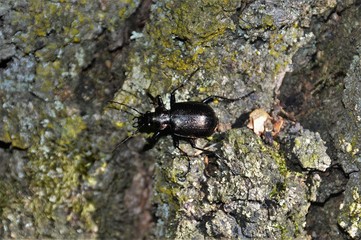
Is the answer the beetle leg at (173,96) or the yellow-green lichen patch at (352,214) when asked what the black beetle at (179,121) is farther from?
the yellow-green lichen patch at (352,214)

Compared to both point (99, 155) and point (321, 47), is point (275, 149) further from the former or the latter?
point (99, 155)

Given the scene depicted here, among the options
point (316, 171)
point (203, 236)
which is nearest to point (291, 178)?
point (316, 171)

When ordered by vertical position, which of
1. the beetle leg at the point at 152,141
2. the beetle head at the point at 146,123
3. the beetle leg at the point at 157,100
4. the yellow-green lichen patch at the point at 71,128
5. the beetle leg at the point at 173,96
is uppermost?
the beetle leg at the point at 173,96

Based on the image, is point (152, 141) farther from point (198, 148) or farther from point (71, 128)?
point (71, 128)

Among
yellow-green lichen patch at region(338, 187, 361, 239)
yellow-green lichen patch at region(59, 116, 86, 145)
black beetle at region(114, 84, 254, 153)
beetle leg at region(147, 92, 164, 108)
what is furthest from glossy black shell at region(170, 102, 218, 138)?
yellow-green lichen patch at region(338, 187, 361, 239)

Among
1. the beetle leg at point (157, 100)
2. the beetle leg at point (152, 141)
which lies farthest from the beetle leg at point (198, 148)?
the beetle leg at point (157, 100)

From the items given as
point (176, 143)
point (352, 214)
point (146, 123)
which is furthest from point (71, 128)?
point (352, 214)
